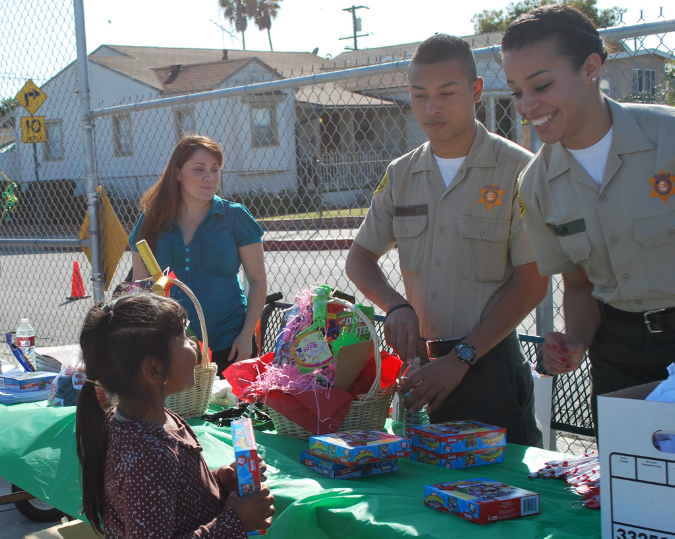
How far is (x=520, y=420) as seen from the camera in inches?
102

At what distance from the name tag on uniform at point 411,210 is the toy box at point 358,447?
94 cm

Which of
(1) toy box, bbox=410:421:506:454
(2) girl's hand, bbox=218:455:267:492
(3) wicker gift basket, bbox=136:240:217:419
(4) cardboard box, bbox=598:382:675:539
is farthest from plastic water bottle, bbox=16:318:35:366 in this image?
(4) cardboard box, bbox=598:382:675:539

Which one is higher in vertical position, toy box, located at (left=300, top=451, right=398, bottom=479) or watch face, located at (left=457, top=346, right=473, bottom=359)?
watch face, located at (left=457, top=346, right=473, bottom=359)

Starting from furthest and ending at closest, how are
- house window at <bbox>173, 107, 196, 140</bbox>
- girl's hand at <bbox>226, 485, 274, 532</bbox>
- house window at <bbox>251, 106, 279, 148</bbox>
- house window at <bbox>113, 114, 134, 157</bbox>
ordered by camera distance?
house window at <bbox>113, 114, 134, 157</bbox> < house window at <bbox>251, 106, 279, 148</bbox> < house window at <bbox>173, 107, 196, 140</bbox> < girl's hand at <bbox>226, 485, 274, 532</bbox>

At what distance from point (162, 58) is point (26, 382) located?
31252 mm

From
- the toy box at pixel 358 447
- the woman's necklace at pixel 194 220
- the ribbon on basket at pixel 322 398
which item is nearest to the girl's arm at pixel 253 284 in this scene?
the woman's necklace at pixel 194 220

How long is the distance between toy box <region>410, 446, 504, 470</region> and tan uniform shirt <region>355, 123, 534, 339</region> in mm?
585

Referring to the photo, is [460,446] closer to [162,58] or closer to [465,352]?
[465,352]

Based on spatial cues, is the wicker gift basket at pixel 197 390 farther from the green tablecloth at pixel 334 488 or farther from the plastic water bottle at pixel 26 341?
the plastic water bottle at pixel 26 341

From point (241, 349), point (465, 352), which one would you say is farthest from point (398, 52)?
point (465, 352)

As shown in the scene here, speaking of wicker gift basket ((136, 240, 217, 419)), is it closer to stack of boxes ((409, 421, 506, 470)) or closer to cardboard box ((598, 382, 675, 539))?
stack of boxes ((409, 421, 506, 470))

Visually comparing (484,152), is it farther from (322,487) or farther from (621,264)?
(322,487)

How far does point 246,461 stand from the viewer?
175 centimetres

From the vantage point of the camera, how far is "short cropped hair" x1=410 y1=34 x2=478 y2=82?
8.24ft
